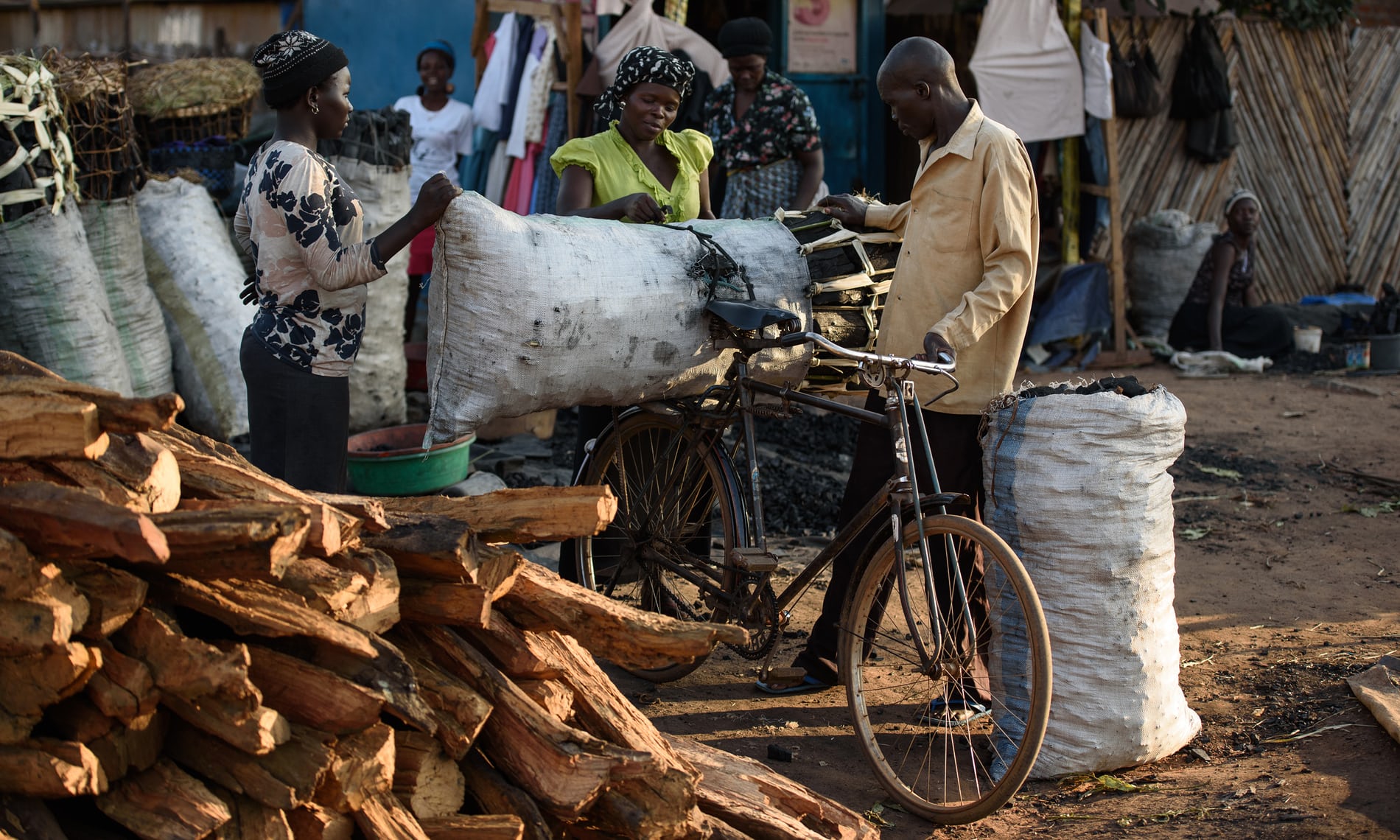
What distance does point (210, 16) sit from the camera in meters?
11.0

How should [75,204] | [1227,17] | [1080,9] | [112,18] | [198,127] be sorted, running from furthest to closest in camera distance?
[112,18], [1227,17], [1080,9], [198,127], [75,204]

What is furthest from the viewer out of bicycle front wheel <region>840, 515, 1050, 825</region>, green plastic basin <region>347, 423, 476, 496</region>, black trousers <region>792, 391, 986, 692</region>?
green plastic basin <region>347, 423, 476, 496</region>

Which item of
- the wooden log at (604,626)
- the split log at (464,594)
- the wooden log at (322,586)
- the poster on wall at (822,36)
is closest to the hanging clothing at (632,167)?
the wooden log at (604,626)

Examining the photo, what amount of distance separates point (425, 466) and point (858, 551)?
2.18 metres

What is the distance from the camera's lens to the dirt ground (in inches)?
120

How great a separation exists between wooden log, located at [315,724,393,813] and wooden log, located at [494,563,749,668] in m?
0.48

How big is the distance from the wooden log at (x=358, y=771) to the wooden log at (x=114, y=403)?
25.8 inches

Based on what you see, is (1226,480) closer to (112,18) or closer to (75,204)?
(75,204)

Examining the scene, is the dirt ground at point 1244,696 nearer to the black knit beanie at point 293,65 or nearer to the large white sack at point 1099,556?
the large white sack at point 1099,556

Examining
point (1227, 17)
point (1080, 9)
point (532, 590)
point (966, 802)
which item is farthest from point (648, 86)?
point (1227, 17)

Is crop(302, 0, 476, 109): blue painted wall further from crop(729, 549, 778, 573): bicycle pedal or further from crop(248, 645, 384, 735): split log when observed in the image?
crop(248, 645, 384, 735): split log

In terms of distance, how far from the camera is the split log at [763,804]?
8.66 feet

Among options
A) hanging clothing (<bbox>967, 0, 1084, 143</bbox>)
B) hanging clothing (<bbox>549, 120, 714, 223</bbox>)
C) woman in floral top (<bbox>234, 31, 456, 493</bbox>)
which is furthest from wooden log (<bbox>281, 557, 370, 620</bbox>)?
hanging clothing (<bbox>967, 0, 1084, 143</bbox>)

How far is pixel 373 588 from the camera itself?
224cm
